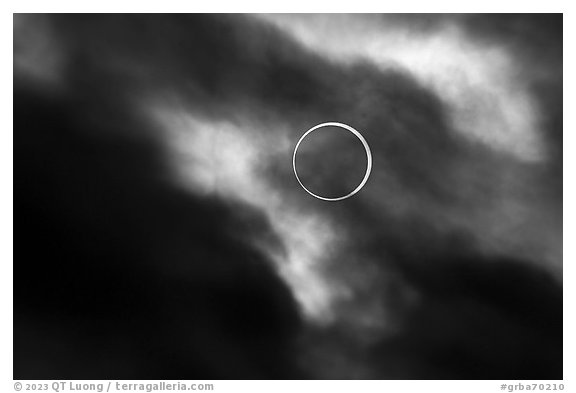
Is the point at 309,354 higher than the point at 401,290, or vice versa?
the point at 401,290

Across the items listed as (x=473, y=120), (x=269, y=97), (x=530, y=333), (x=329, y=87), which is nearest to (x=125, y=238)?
(x=269, y=97)

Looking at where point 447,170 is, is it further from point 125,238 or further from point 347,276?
point 125,238

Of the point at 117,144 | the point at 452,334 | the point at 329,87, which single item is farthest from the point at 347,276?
the point at 117,144

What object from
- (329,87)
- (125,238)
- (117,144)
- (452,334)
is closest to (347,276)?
(452,334)

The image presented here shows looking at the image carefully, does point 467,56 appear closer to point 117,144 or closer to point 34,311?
point 117,144

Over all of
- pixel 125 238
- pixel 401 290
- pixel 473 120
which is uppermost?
pixel 473 120

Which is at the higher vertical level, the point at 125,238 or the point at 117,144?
the point at 117,144

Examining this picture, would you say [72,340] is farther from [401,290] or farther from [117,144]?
[401,290]

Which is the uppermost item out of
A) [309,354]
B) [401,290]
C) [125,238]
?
[125,238]
